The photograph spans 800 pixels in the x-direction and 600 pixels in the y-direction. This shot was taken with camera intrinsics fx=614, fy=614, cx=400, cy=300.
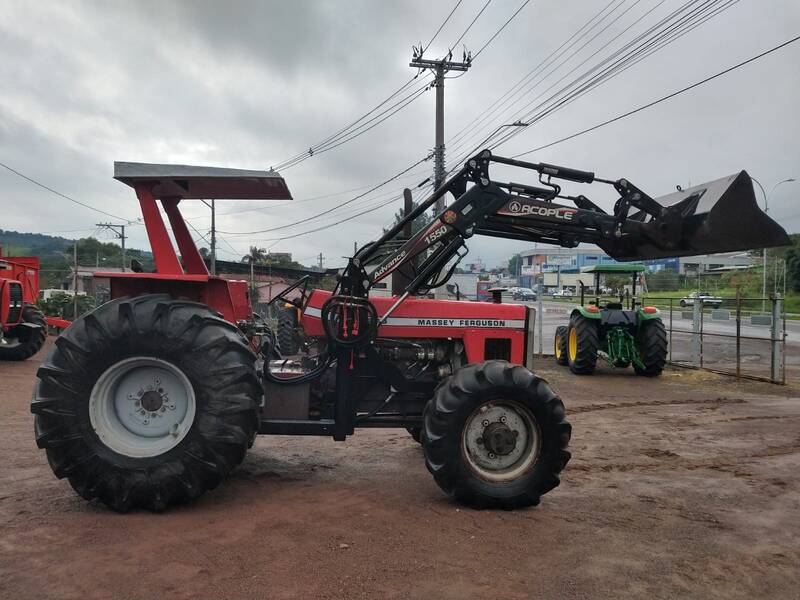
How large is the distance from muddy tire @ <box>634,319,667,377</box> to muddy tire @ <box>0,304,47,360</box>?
528 inches

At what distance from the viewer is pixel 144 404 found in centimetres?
443

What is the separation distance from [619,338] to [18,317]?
13.1 metres

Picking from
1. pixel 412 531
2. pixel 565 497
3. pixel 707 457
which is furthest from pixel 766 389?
pixel 412 531

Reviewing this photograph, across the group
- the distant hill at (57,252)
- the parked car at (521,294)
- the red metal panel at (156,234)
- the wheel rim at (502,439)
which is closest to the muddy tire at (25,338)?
the red metal panel at (156,234)

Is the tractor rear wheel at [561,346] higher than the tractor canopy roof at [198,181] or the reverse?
the reverse

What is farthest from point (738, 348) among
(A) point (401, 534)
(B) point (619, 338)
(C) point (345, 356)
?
(A) point (401, 534)

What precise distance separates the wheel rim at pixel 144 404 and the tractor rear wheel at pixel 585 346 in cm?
1009

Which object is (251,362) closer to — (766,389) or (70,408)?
(70,408)

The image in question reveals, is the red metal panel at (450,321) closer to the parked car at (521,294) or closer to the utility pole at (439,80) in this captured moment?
the utility pole at (439,80)

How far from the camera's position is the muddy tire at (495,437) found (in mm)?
4430

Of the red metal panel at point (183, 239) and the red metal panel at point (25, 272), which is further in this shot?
the red metal panel at point (25, 272)

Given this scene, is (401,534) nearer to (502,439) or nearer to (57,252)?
(502,439)

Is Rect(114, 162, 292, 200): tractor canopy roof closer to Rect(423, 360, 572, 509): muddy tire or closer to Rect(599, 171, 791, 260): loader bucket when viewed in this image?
Rect(423, 360, 572, 509): muddy tire

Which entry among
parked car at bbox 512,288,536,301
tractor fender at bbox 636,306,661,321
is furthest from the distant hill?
tractor fender at bbox 636,306,661,321
